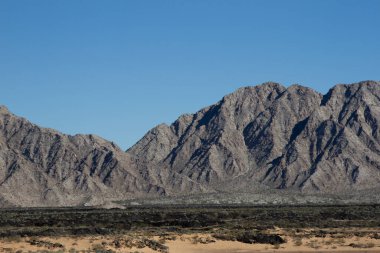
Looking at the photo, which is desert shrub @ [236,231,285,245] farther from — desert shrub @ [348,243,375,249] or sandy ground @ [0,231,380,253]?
desert shrub @ [348,243,375,249]

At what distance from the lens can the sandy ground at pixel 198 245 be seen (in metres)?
47.8

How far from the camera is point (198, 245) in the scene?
2051 inches

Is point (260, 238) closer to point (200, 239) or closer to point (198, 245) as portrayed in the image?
point (200, 239)

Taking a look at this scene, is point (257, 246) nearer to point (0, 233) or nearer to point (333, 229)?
point (333, 229)

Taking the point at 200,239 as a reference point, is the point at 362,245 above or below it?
above

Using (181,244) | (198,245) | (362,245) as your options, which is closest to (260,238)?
(198,245)

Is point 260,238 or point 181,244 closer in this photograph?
point 181,244

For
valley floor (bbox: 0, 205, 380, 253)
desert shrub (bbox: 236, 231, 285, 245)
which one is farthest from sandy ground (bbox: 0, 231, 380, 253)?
desert shrub (bbox: 236, 231, 285, 245)

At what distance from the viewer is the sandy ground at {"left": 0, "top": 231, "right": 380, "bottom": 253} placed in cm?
4781

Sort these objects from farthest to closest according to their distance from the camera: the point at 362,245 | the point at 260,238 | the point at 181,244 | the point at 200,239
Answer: the point at 200,239
the point at 260,238
the point at 181,244
the point at 362,245

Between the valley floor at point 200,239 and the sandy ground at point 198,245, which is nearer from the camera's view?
A: the sandy ground at point 198,245

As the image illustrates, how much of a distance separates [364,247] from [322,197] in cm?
13330

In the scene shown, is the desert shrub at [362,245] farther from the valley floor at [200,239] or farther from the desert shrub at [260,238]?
the desert shrub at [260,238]

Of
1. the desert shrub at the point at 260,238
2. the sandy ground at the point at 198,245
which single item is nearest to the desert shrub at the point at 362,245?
the sandy ground at the point at 198,245
